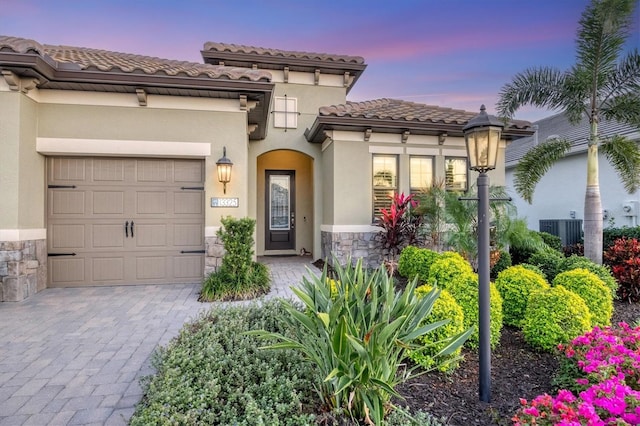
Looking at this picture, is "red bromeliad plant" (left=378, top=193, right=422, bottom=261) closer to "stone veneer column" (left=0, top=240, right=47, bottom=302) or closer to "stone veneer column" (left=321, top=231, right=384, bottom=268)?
"stone veneer column" (left=321, top=231, right=384, bottom=268)

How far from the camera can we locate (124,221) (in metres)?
6.19

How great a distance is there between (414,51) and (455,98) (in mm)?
3132

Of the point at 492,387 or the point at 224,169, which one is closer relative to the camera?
the point at 492,387

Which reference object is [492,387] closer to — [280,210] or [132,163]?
[132,163]

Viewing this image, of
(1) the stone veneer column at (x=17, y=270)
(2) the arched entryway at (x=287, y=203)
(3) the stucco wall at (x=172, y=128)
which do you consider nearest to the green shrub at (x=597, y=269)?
(3) the stucco wall at (x=172, y=128)

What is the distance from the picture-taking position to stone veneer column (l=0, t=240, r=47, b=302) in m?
5.23

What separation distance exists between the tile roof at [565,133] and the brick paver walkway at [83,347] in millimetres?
10686

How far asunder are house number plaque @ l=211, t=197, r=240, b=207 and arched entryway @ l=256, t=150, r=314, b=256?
169 inches

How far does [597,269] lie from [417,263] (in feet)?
8.47

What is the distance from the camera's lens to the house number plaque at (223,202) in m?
6.23

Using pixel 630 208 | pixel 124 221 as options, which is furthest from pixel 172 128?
pixel 630 208

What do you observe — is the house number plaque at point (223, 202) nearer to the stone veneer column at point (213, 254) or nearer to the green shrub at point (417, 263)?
the stone veneer column at point (213, 254)

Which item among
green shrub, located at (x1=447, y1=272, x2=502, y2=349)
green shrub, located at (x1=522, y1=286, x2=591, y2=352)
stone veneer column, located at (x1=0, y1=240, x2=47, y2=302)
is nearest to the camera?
green shrub, located at (x1=522, y1=286, x2=591, y2=352)

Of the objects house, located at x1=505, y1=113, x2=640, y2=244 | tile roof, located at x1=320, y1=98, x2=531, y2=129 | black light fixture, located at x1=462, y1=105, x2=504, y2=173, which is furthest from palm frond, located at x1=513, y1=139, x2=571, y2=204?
black light fixture, located at x1=462, y1=105, x2=504, y2=173
